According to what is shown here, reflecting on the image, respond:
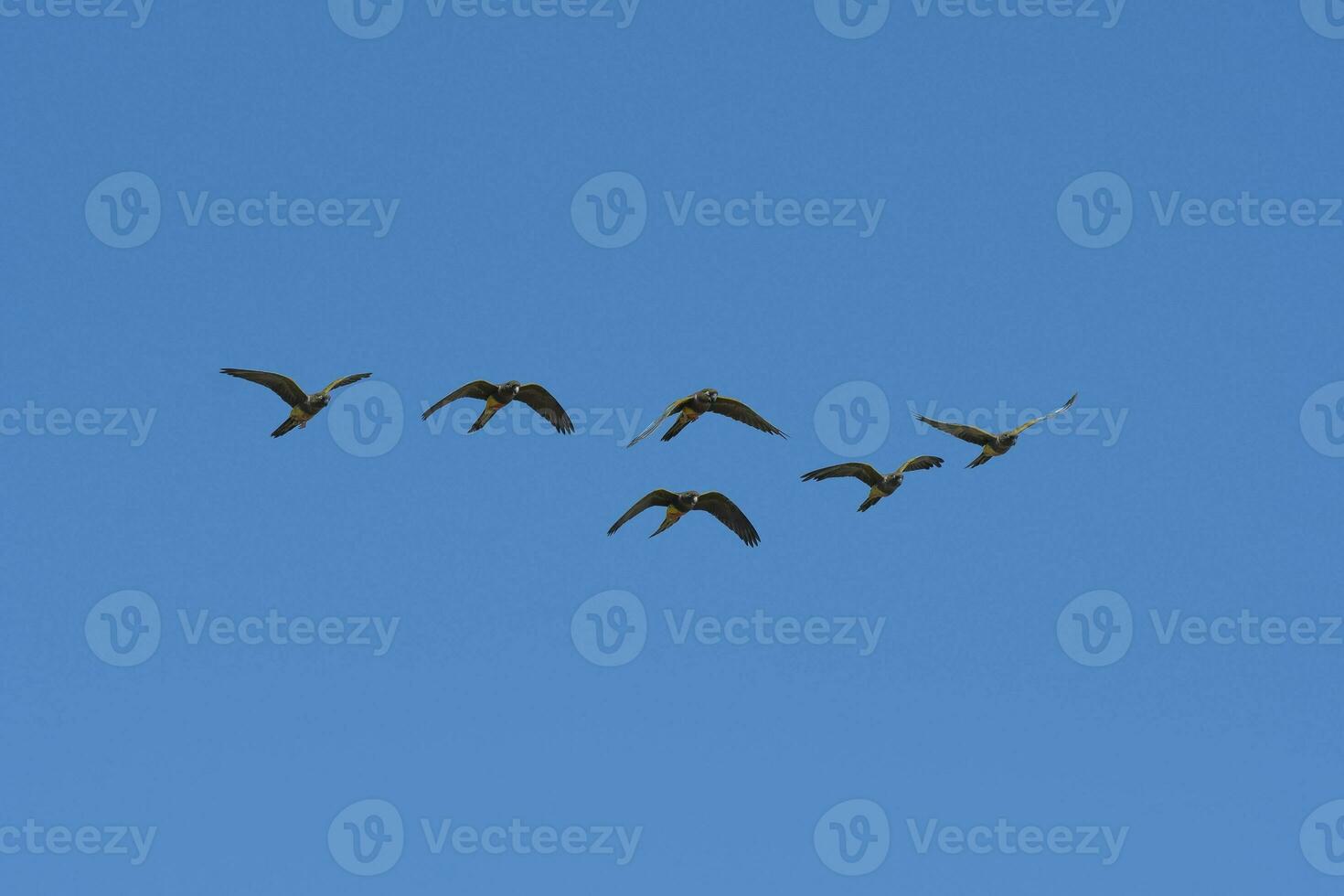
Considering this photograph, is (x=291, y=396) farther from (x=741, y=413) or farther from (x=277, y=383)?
(x=741, y=413)

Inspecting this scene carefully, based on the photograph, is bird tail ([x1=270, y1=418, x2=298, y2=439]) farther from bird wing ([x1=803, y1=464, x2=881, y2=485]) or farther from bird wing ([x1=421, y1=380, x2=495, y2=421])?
bird wing ([x1=803, y1=464, x2=881, y2=485])

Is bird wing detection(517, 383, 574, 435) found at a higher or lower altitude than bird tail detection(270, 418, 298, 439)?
higher

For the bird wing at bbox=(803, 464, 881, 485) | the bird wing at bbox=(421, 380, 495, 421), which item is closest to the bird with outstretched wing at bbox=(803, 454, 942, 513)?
the bird wing at bbox=(803, 464, 881, 485)

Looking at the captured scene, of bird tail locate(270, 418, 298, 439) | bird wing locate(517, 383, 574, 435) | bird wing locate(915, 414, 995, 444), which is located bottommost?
bird tail locate(270, 418, 298, 439)

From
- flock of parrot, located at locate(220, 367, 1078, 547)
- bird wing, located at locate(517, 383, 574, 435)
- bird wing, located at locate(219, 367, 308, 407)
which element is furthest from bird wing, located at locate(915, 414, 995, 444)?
bird wing, located at locate(219, 367, 308, 407)

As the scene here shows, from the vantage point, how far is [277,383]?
160ft

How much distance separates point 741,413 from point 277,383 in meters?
10.2

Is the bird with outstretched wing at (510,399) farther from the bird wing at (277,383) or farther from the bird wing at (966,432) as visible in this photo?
the bird wing at (966,432)

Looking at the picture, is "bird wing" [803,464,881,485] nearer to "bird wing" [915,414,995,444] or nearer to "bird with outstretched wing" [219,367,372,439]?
"bird wing" [915,414,995,444]

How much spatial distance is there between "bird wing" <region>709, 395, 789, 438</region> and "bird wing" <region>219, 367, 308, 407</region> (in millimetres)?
9027

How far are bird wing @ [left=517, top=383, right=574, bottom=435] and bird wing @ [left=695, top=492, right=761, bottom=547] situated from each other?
3552 millimetres

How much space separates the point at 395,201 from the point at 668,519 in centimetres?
1107

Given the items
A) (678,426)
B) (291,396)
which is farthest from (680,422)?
(291,396)

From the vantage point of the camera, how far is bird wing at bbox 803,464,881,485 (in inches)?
1967
